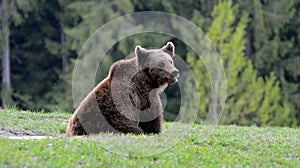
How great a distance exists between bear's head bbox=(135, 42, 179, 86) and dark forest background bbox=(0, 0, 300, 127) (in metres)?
19.2

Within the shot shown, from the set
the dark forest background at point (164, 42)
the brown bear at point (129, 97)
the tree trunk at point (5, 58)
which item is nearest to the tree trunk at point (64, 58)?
the dark forest background at point (164, 42)

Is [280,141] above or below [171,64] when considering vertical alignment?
→ below

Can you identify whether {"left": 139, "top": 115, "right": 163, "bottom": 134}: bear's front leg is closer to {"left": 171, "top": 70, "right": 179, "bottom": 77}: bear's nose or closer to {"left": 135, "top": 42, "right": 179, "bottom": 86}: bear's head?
{"left": 135, "top": 42, "right": 179, "bottom": 86}: bear's head

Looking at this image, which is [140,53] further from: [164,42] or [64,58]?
[64,58]

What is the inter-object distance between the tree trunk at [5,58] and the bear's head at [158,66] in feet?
82.8

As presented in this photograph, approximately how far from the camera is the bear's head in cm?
991

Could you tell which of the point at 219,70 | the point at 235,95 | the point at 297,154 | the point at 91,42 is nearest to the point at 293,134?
the point at 297,154

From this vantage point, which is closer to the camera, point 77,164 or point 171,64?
point 77,164

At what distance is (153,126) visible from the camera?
1030 centimetres

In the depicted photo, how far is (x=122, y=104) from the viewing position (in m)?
9.78

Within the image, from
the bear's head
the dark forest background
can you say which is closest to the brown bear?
the bear's head

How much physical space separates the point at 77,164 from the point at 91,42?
24760 millimetres

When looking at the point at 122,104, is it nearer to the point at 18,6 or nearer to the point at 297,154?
the point at 297,154

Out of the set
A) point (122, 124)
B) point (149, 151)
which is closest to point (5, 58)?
point (122, 124)
